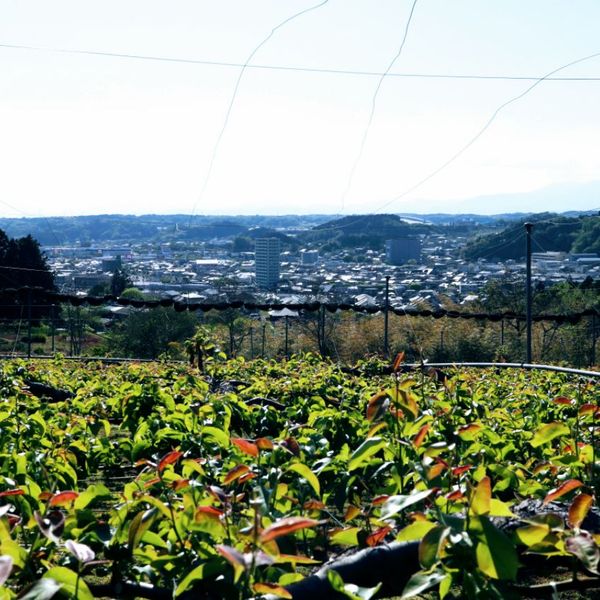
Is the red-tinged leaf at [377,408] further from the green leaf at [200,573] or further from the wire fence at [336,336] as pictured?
the wire fence at [336,336]

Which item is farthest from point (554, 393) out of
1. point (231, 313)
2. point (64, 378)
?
point (231, 313)

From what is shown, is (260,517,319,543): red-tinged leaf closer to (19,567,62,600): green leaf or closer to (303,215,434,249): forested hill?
(19,567,62,600): green leaf

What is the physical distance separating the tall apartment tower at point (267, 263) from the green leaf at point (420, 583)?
39.5 m

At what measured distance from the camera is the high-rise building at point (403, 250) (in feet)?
182

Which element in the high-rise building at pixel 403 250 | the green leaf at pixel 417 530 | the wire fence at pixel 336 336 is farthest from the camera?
the high-rise building at pixel 403 250

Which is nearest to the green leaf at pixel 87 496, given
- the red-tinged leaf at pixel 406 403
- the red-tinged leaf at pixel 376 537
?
the red-tinged leaf at pixel 376 537

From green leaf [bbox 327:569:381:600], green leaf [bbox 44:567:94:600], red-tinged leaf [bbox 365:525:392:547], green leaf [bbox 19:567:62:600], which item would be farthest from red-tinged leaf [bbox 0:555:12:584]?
red-tinged leaf [bbox 365:525:392:547]

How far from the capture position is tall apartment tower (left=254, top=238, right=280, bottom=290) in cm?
4441

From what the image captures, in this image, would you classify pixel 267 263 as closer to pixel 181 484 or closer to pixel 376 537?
pixel 181 484

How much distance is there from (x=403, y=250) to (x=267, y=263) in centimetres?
1262

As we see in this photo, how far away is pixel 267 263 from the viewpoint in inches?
1832

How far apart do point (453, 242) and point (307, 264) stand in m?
17.9

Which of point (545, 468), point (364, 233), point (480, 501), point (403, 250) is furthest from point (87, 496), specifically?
point (364, 233)

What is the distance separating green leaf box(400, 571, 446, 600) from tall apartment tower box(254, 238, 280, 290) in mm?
39524
